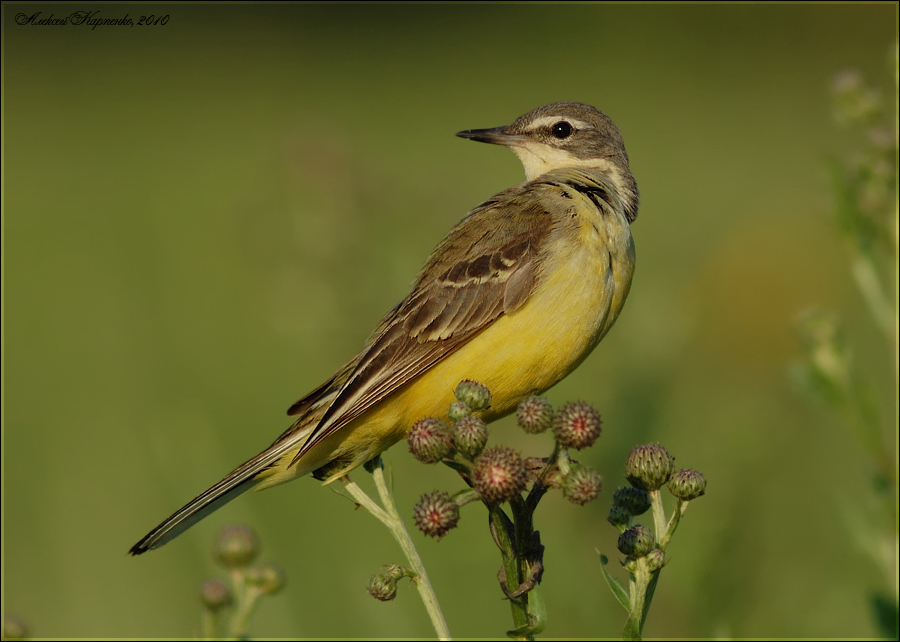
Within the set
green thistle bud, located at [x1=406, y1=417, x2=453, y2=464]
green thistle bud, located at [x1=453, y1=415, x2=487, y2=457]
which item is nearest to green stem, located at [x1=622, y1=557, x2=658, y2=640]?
green thistle bud, located at [x1=453, y1=415, x2=487, y2=457]

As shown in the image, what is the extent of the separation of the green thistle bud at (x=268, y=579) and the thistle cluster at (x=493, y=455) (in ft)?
1.97

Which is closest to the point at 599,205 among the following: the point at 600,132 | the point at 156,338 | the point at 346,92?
the point at 600,132

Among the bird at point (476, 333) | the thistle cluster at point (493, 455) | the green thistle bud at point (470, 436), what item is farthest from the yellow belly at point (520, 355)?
the green thistle bud at point (470, 436)

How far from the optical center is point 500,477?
312 centimetres

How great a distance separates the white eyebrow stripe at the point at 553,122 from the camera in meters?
6.25

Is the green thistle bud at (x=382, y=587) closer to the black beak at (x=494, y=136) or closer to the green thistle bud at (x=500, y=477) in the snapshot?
the green thistle bud at (x=500, y=477)

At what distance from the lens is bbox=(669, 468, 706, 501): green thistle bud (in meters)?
3.04

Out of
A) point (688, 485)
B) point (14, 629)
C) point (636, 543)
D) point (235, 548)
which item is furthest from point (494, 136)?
point (14, 629)

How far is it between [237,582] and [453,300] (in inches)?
65.0

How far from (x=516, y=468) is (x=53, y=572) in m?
5.66

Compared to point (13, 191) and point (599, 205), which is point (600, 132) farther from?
point (13, 191)

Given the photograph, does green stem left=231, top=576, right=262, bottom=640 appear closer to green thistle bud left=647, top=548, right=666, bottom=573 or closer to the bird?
the bird

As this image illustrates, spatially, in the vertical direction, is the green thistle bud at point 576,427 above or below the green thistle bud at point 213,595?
above

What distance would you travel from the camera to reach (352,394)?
456 cm
